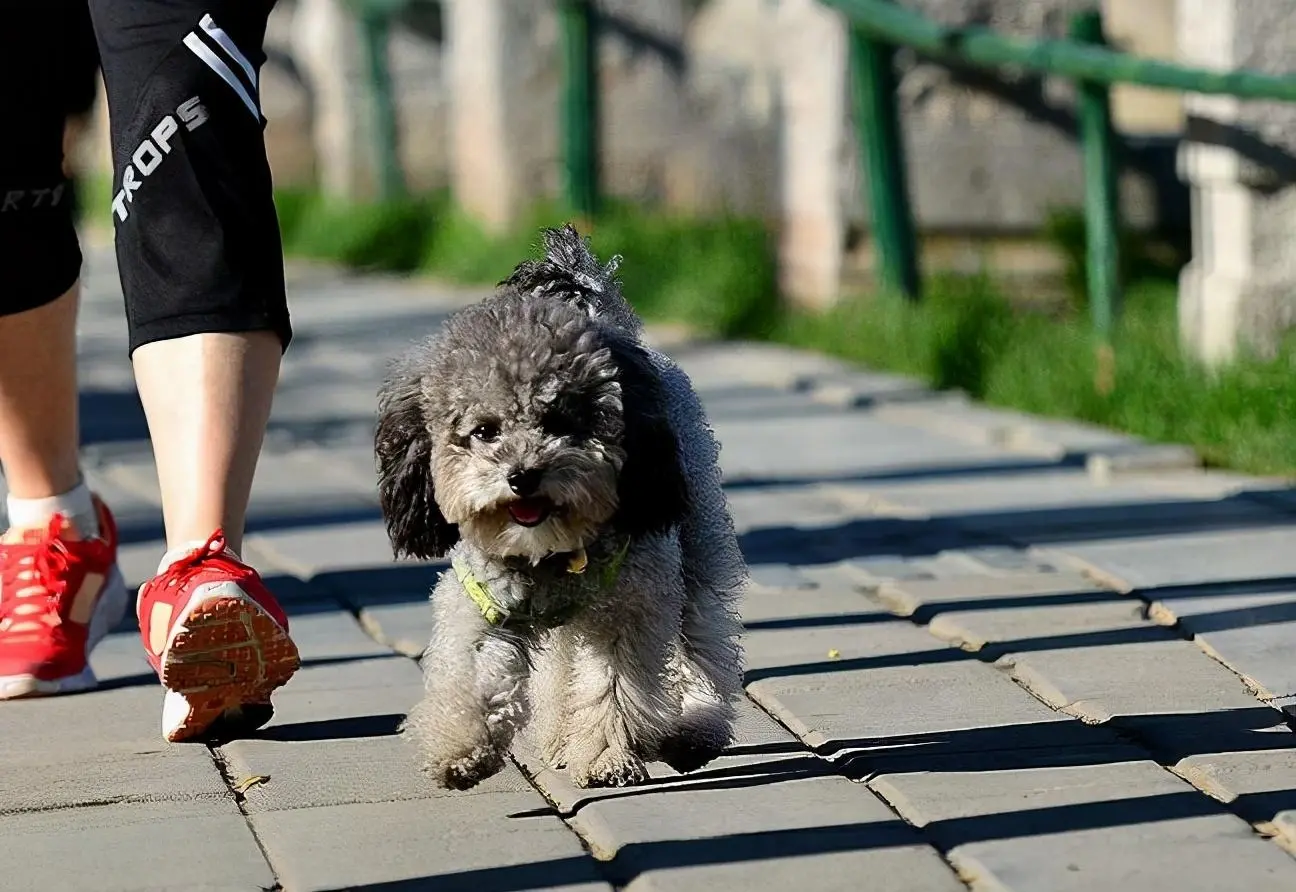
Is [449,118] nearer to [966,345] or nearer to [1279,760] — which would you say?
[966,345]

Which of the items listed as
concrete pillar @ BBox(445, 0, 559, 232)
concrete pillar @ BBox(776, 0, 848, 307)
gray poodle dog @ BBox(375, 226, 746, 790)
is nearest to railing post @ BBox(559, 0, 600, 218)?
concrete pillar @ BBox(445, 0, 559, 232)

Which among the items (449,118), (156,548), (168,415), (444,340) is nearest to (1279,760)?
(444,340)

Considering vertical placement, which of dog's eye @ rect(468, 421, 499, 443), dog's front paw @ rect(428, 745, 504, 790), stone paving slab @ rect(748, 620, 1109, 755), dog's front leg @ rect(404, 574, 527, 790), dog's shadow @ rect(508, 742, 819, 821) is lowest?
stone paving slab @ rect(748, 620, 1109, 755)

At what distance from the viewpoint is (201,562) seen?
11.9ft

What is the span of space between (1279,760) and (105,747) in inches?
73.9

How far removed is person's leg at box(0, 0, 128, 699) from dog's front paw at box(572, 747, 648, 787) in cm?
119

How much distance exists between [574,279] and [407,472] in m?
0.43

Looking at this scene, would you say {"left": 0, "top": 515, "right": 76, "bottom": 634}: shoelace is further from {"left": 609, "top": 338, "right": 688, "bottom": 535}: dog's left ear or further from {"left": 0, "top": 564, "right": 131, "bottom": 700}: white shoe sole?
{"left": 609, "top": 338, "right": 688, "bottom": 535}: dog's left ear

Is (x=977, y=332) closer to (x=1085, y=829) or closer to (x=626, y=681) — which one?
(x=626, y=681)

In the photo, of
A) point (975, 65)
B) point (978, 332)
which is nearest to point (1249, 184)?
point (978, 332)

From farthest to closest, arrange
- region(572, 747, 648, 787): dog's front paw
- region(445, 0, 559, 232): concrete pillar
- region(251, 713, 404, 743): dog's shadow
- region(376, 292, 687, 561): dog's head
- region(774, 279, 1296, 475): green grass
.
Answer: region(445, 0, 559, 232): concrete pillar → region(774, 279, 1296, 475): green grass → region(251, 713, 404, 743): dog's shadow → region(572, 747, 648, 787): dog's front paw → region(376, 292, 687, 561): dog's head

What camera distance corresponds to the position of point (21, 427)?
425cm

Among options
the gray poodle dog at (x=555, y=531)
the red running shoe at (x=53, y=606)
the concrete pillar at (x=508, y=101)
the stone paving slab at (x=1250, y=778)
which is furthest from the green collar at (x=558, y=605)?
the concrete pillar at (x=508, y=101)

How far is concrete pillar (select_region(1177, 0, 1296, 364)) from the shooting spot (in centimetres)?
682
